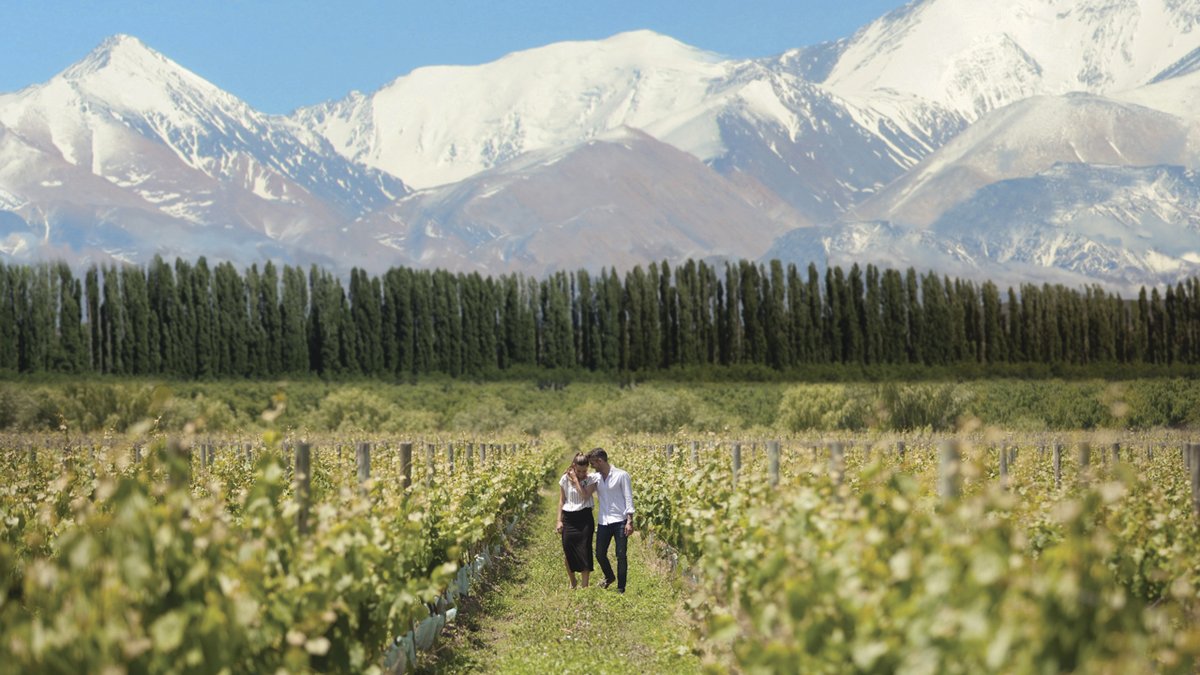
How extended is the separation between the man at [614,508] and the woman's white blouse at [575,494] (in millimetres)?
100

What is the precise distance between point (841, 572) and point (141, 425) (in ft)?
8.63

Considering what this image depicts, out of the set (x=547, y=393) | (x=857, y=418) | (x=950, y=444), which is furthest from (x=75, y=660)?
(x=547, y=393)

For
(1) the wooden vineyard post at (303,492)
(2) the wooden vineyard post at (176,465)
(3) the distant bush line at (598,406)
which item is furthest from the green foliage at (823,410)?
(2) the wooden vineyard post at (176,465)

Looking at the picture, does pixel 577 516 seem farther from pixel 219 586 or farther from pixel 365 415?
pixel 365 415

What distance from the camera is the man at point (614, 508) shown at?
41.5 feet

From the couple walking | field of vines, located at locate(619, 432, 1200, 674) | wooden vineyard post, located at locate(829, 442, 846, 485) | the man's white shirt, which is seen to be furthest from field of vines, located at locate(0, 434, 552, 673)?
the man's white shirt

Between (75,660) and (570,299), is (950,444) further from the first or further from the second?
(570,299)

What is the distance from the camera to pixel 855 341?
204ft

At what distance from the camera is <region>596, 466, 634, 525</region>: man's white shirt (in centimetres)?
1270

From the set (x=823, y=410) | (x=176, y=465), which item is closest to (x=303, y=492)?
(x=176, y=465)

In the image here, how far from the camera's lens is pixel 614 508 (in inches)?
504

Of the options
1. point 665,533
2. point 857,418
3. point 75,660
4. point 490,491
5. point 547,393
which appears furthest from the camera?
point 547,393

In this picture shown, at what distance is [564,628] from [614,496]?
1950 mm

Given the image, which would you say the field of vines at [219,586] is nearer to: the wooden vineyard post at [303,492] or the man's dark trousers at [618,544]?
the wooden vineyard post at [303,492]
